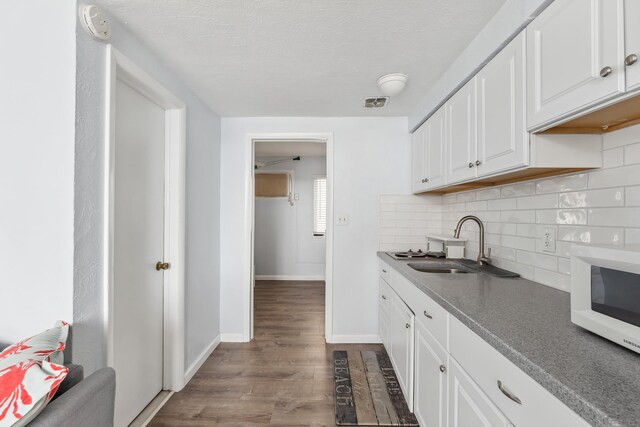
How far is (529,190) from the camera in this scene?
156 cm

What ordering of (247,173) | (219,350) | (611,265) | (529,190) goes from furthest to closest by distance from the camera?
(247,173) < (219,350) < (529,190) < (611,265)

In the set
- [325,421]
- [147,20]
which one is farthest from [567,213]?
[147,20]

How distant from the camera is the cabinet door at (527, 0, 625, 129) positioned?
0.81 metres

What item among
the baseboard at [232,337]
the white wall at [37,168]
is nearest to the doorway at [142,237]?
the white wall at [37,168]

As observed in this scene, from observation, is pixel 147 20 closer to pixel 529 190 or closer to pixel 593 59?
pixel 593 59

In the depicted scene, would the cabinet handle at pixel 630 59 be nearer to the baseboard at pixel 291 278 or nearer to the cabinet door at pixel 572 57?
the cabinet door at pixel 572 57

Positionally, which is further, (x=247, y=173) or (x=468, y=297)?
(x=247, y=173)

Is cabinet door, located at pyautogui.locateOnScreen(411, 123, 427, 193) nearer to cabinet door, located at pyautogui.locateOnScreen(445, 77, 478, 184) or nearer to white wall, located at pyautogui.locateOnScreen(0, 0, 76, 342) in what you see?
cabinet door, located at pyautogui.locateOnScreen(445, 77, 478, 184)

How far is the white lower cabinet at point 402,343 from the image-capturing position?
1.71m

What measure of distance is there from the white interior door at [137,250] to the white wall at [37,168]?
0.37 meters

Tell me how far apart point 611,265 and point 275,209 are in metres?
4.92

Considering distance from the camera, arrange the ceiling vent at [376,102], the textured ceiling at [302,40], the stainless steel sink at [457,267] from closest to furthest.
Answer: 1. the textured ceiling at [302,40]
2. the stainless steel sink at [457,267]
3. the ceiling vent at [376,102]

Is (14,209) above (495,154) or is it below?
below

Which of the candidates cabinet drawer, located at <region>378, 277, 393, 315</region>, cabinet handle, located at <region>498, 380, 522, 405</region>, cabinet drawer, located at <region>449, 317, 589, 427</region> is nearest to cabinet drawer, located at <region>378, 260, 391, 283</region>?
cabinet drawer, located at <region>378, 277, 393, 315</region>
